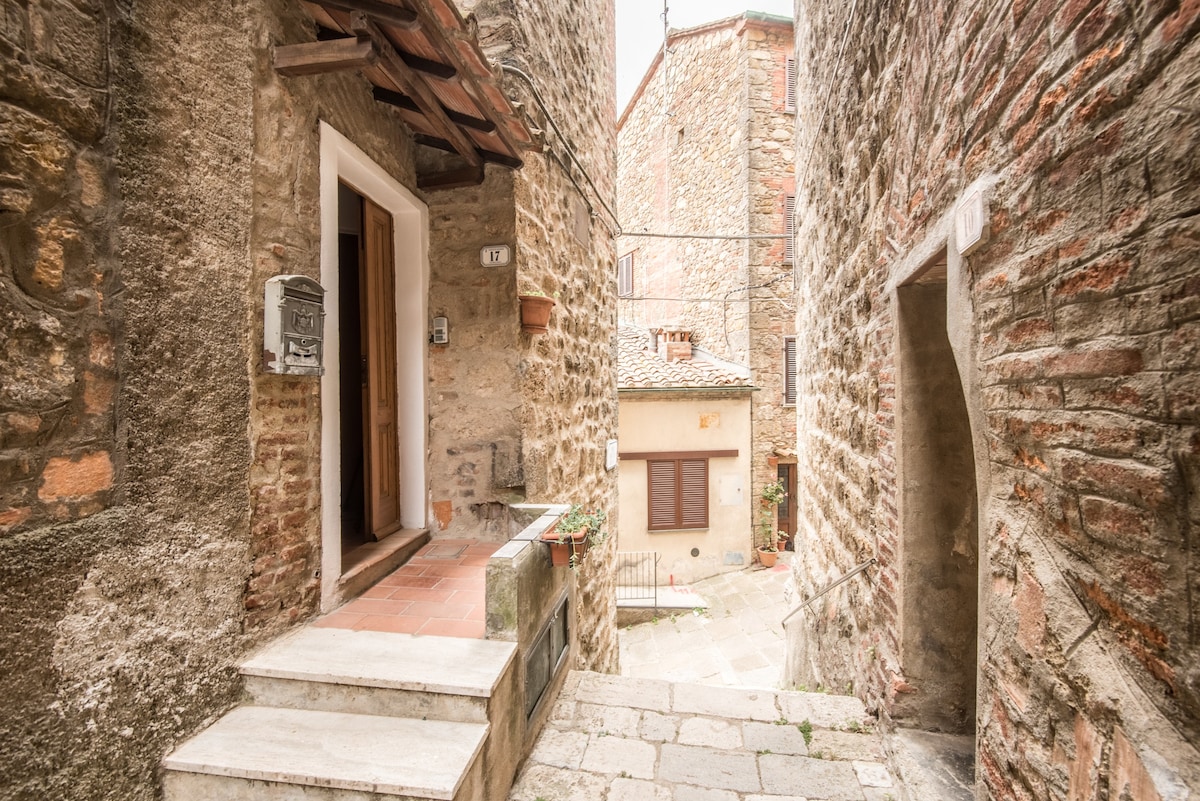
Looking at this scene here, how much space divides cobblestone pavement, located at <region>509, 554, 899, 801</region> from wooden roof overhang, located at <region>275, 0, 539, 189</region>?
3.41 m

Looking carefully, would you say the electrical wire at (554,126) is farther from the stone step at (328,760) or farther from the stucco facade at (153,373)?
the stone step at (328,760)

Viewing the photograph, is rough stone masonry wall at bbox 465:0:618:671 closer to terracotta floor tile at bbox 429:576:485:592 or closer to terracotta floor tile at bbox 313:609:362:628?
terracotta floor tile at bbox 429:576:485:592

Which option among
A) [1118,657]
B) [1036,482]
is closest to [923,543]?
[1036,482]

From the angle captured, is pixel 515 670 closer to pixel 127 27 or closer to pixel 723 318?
pixel 127 27

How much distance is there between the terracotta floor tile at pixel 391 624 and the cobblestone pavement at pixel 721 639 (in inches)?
156

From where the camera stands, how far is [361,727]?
6.88 ft

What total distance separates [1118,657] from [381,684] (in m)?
2.33

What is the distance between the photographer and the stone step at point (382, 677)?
83.8 inches

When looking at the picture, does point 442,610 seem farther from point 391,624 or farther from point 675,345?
point 675,345

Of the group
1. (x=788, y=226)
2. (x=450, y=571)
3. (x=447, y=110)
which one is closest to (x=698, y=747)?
(x=450, y=571)

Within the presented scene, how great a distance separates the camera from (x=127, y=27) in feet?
6.39

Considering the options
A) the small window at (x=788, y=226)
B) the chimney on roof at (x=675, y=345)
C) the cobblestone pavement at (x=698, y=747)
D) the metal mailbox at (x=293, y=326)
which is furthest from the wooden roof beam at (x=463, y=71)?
the small window at (x=788, y=226)

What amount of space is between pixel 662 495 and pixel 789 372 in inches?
159

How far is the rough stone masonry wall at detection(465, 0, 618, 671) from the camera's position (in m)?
3.80
